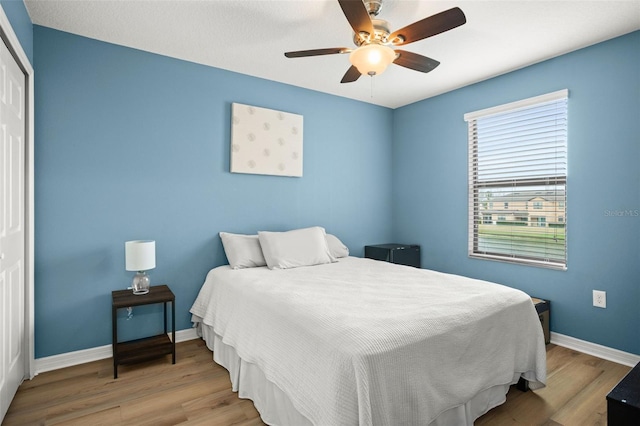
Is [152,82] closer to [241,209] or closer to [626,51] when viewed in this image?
[241,209]

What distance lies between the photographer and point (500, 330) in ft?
6.51

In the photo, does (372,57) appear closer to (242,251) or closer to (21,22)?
(242,251)

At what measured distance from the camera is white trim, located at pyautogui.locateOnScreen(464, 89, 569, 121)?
9.85 ft

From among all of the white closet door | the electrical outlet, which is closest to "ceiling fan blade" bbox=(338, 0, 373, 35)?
A: the white closet door

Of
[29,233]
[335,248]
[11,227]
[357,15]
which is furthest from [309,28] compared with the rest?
[29,233]

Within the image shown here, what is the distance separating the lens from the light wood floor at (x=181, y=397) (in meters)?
1.97

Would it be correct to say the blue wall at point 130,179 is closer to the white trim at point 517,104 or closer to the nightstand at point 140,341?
the nightstand at point 140,341

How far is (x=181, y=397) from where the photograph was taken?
221 cm

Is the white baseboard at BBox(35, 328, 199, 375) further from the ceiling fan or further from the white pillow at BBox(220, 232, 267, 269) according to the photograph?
the ceiling fan

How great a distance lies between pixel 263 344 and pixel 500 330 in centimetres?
138

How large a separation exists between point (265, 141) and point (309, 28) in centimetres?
127

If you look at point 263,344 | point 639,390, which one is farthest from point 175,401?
point 639,390

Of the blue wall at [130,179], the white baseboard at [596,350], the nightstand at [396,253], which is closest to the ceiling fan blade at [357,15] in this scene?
the blue wall at [130,179]

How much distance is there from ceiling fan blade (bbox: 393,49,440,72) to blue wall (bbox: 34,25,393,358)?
1.60 metres
